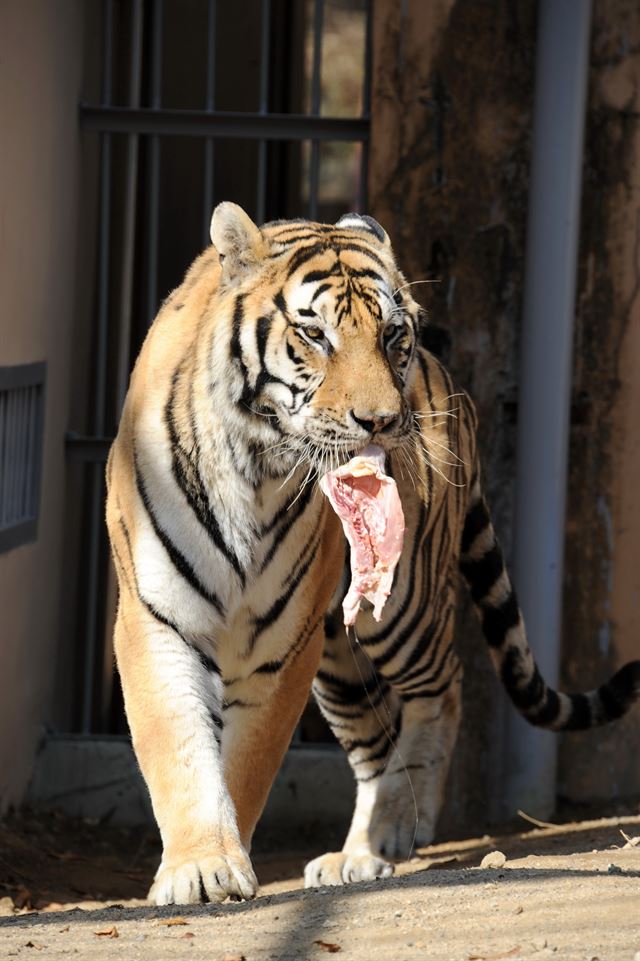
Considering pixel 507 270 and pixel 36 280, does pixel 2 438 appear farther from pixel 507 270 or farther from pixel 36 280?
pixel 507 270

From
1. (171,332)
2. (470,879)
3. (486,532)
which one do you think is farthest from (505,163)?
(470,879)

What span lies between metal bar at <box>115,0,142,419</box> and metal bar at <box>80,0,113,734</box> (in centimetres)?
8

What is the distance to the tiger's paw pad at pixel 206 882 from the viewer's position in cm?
296

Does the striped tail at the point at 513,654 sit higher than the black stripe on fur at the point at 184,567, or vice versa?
the black stripe on fur at the point at 184,567

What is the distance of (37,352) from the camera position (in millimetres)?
5273

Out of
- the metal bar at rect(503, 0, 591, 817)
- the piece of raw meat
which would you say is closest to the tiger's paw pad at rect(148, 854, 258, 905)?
the piece of raw meat

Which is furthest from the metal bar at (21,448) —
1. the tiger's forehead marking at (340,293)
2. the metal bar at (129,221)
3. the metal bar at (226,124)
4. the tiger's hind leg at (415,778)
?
the tiger's forehead marking at (340,293)

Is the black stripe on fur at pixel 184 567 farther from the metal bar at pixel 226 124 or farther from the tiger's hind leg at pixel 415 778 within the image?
the metal bar at pixel 226 124

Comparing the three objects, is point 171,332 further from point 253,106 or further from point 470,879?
point 253,106

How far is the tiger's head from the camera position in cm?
316

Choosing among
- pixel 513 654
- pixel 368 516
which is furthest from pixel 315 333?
pixel 513 654

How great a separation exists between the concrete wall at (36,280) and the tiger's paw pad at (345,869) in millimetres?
1314

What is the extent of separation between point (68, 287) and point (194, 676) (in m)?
2.73

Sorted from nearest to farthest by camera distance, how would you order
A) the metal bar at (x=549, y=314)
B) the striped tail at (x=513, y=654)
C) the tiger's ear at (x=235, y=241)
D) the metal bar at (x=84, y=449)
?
the tiger's ear at (x=235, y=241), the striped tail at (x=513, y=654), the metal bar at (x=549, y=314), the metal bar at (x=84, y=449)
